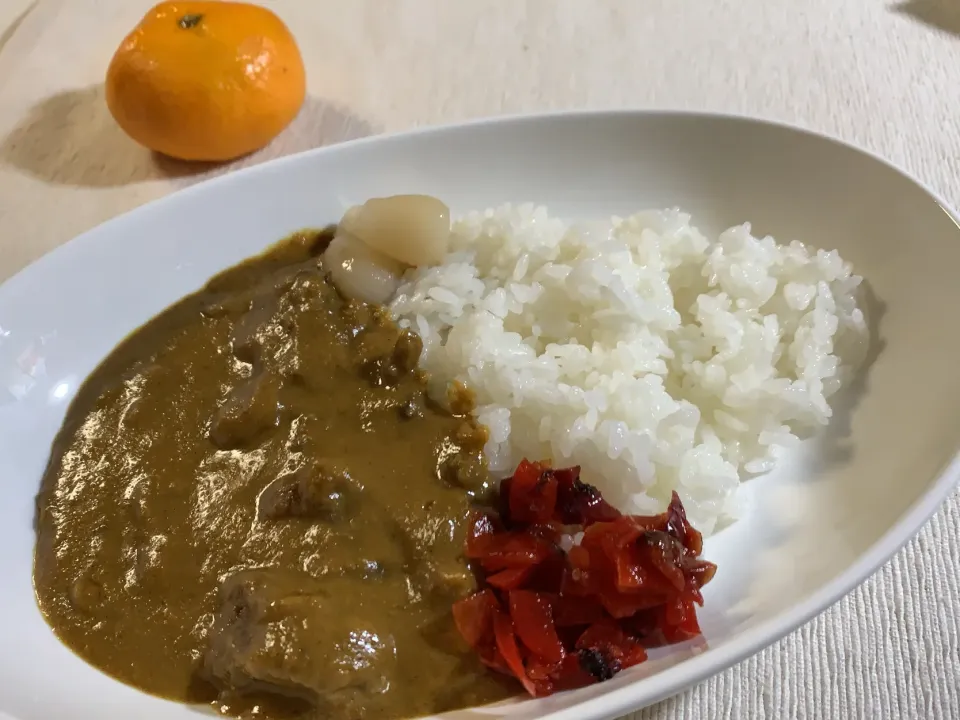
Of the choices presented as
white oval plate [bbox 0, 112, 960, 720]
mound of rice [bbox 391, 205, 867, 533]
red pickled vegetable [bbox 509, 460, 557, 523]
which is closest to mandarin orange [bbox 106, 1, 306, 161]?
white oval plate [bbox 0, 112, 960, 720]

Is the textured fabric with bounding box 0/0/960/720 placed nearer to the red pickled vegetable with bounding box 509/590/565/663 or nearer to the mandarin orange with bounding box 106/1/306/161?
the mandarin orange with bounding box 106/1/306/161

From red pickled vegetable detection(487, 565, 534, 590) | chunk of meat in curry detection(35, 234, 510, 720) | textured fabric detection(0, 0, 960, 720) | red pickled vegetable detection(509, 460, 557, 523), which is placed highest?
textured fabric detection(0, 0, 960, 720)

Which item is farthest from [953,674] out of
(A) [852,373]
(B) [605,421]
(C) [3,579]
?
(C) [3,579]

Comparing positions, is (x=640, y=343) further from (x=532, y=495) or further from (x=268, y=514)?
(x=268, y=514)

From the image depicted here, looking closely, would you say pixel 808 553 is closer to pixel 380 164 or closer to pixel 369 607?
pixel 369 607

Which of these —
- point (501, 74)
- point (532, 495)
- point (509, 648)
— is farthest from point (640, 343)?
point (501, 74)

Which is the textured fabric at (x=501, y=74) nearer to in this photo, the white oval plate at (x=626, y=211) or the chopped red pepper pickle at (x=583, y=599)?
the white oval plate at (x=626, y=211)

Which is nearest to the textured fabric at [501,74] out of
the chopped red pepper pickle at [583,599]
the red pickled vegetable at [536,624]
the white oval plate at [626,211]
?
the white oval plate at [626,211]
